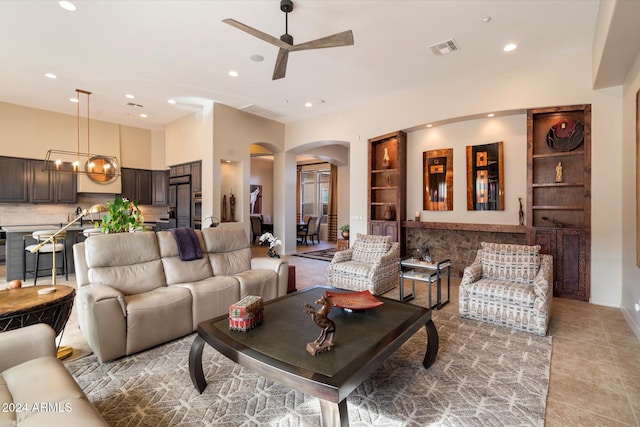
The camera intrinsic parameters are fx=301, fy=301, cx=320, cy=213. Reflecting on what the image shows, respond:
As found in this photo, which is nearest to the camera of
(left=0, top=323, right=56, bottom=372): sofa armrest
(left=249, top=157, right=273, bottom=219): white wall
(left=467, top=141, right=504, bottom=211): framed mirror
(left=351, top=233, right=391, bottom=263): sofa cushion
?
(left=0, top=323, right=56, bottom=372): sofa armrest

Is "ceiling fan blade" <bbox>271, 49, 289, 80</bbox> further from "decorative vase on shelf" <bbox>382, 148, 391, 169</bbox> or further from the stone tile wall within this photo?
the stone tile wall

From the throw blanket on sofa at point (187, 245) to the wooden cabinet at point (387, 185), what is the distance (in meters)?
3.88

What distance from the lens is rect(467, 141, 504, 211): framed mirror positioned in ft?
17.4

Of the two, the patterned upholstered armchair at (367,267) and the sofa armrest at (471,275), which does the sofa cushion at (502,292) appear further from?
the patterned upholstered armchair at (367,267)

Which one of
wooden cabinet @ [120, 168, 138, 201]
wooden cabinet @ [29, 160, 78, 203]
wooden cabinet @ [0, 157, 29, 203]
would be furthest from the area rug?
wooden cabinet @ [0, 157, 29, 203]

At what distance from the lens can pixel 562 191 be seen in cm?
469

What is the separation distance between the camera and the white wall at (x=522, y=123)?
4.11m

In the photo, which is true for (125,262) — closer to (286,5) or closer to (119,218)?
(119,218)

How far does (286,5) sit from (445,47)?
2.33 metres

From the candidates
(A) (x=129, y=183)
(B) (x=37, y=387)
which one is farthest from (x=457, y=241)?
(A) (x=129, y=183)

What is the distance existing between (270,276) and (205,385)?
67.9 inches

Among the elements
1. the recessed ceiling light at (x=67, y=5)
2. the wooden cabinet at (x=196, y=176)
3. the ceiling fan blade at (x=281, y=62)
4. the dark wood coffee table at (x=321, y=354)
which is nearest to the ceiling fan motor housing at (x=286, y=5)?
the ceiling fan blade at (x=281, y=62)

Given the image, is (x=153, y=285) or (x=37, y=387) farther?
(x=153, y=285)

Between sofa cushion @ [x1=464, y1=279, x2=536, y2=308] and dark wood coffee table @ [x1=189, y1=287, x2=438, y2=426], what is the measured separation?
4.29 feet
